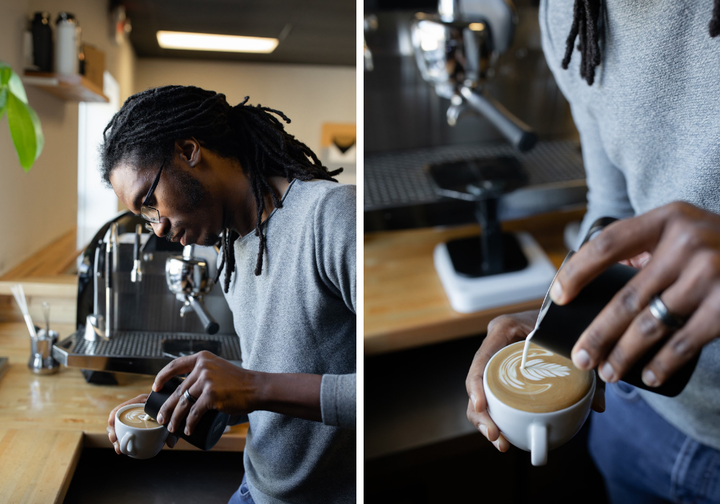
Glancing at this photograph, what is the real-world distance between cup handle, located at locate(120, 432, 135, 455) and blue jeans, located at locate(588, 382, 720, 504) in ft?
1.60

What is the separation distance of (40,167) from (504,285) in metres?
0.51

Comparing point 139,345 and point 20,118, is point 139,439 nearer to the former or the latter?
point 139,345

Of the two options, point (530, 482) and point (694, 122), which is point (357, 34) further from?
point (530, 482)

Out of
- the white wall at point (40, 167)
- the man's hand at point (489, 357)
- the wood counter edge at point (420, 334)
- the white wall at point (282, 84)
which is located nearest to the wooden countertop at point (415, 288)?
the wood counter edge at point (420, 334)

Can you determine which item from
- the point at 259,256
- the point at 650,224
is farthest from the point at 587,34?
the point at 259,256

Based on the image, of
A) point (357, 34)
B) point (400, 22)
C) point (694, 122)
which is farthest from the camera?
point (400, 22)

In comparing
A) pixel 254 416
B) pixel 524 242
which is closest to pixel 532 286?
pixel 524 242

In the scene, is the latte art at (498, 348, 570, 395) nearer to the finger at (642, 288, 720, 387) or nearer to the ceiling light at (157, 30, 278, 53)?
the finger at (642, 288, 720, 387)

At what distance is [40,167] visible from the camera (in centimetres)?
47

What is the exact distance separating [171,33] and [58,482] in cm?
43

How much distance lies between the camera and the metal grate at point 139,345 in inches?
17.8

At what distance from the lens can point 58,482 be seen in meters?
0.44

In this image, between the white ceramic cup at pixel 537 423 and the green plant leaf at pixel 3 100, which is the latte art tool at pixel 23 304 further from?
the white ceramic cup at pixel 537 423

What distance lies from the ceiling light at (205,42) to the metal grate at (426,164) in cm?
32
